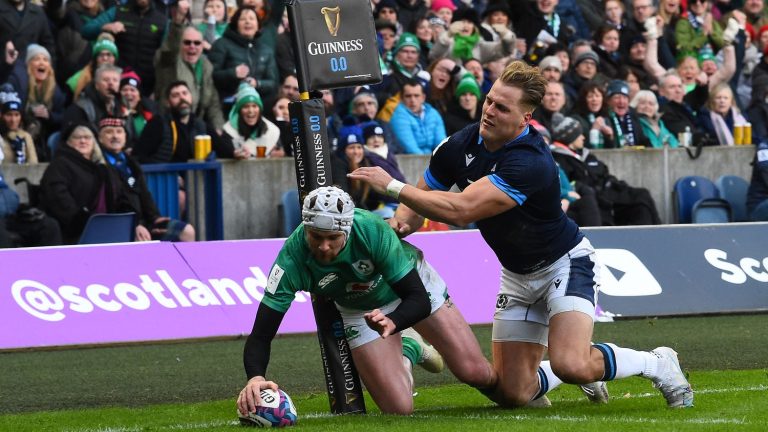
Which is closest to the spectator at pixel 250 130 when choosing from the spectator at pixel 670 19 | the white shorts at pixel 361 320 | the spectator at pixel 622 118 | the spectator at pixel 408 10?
the spectator at pixel 408 10

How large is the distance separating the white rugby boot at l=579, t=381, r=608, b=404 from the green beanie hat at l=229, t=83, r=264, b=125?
8040mm

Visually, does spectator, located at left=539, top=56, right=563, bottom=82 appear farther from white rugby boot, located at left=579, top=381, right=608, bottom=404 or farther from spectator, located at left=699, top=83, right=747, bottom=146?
white rugby boot, located at left=579, top=381, right=608, bottom=404

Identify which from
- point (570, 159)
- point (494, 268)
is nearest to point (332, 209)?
point (494, 268)

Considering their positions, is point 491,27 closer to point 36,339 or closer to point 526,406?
point 36,339

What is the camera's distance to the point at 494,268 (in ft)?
49.0

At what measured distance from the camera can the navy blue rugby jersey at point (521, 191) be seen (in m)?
9.12

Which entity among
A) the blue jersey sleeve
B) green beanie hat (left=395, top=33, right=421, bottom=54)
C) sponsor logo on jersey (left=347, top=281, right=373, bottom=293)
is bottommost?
sponsor logo on jersey (left=347, top=281, right=373, bottom=293)

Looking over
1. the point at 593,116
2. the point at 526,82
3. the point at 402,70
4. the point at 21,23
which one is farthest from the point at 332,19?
the point at 593,116

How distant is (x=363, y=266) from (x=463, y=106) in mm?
9953

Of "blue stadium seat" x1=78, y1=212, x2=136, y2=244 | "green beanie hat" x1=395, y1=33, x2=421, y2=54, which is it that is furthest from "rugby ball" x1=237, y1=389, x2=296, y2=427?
A: "green beanie hat" x1=395, y1=33, x2=421, y2=54

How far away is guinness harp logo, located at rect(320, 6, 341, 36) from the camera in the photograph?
9.81 m

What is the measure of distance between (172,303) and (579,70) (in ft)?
29.8

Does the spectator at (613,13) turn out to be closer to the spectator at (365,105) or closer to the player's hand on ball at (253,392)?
the spectator at (365,105)

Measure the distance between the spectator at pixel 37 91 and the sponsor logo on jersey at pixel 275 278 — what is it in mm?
8325
